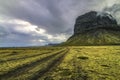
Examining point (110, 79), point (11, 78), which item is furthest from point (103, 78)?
point (11, 78)

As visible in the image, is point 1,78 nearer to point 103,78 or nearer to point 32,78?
point 32,78

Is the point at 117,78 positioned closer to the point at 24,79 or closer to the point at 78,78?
the point at 78,78

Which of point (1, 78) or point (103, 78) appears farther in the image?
point (103, 78)

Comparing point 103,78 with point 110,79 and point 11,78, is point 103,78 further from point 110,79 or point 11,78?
point 11,78

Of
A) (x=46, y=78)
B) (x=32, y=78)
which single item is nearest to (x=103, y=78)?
(x=46, y=78)

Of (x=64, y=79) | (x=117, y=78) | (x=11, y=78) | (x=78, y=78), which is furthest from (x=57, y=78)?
(x=117, y=78)

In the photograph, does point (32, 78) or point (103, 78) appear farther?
point (103, 78)

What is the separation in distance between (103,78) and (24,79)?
1097 centimetres

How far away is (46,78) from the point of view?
78.4ft

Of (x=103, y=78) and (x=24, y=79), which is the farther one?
(x=103, y=78)

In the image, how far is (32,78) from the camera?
23438mm

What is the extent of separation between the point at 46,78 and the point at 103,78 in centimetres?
813

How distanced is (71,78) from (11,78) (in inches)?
314

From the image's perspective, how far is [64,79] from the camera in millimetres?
24391
